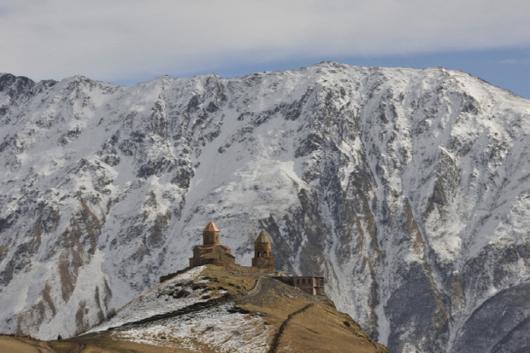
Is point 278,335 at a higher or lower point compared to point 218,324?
lower

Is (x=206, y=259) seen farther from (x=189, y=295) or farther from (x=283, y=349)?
(x=283, y=349)

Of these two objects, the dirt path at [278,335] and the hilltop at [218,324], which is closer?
the hilltop at [218,324]

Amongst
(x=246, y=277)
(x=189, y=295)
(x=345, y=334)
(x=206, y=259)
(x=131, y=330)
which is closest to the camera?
(x=131, y=330)

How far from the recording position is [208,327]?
123 metres

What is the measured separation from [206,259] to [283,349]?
8228 centimetres

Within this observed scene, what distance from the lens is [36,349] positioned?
100500mm

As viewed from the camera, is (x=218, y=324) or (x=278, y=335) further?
(x=218, y=324)

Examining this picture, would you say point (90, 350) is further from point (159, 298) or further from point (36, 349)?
point (159, 298)

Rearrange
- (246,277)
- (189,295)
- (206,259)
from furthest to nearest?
(206,259), (246,277), (189,295)

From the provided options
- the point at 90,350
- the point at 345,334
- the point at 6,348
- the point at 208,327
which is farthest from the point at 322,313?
the point at 6,348

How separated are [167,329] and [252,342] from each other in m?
9.51

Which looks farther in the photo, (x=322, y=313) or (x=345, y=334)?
(x=322, y=313)

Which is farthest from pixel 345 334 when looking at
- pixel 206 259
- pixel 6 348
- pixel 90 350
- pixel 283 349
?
pixel 206 259

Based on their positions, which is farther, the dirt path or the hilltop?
the dirt path
